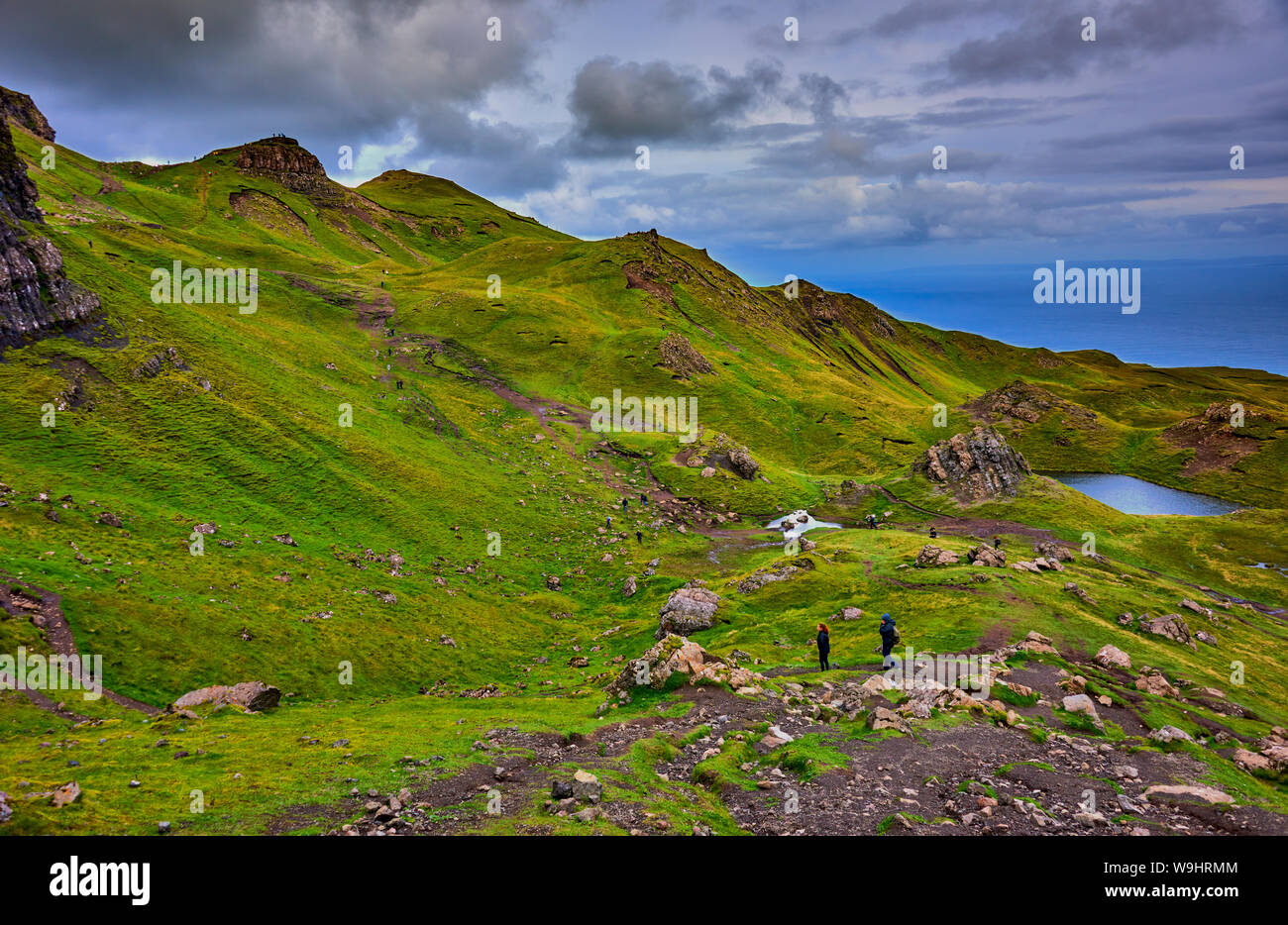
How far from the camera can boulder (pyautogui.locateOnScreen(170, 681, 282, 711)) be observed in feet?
98.4

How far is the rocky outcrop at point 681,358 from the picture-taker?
13075 cm

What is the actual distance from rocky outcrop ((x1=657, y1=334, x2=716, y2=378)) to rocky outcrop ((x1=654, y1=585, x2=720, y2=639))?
8537cm

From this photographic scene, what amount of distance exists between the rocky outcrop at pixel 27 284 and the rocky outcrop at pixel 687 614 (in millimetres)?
57156

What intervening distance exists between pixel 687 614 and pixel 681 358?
92315mm

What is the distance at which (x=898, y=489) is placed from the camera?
98.2 m

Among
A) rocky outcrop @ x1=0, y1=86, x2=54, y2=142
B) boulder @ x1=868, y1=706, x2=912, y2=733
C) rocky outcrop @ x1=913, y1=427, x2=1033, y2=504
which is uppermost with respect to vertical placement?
rocky outcrop @ x1=0, y1=86, x2=54, y2=142

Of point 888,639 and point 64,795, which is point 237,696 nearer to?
point 64,795

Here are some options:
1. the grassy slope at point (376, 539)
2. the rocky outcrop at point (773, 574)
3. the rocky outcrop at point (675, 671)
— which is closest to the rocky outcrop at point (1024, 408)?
the grassy slope at point (376, 539)

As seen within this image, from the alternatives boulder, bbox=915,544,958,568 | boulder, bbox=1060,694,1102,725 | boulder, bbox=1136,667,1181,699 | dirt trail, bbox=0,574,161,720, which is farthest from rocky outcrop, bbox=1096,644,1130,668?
dirt trail, bbox=0,574,161,720

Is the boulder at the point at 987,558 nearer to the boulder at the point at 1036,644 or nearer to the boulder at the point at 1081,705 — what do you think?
the boulder at the point at 1036,644

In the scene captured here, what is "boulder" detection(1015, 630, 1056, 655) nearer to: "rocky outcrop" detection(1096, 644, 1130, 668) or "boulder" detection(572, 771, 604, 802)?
"rocky outcrop" detection(1096, 644, 1130, 668)

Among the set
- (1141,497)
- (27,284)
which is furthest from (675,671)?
(1141,497)

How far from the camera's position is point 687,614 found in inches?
1873
